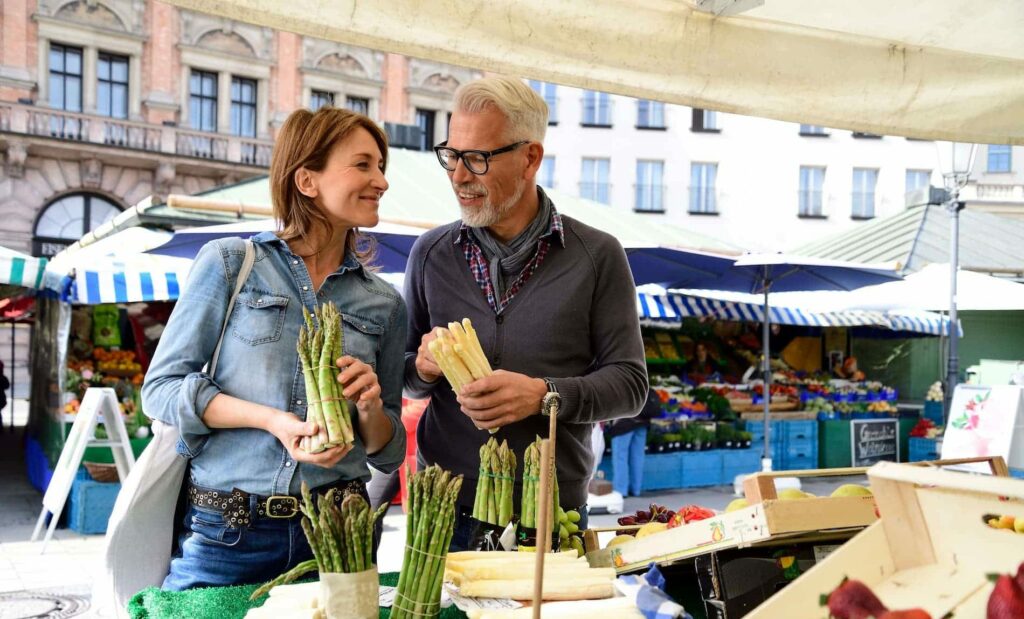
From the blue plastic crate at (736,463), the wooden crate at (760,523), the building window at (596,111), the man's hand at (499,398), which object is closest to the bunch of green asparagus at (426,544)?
the man's hand at (499,398)

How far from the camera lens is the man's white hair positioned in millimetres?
2342

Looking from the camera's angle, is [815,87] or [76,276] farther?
[76,276]

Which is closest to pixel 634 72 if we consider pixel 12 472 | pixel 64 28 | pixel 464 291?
pixel 464 291

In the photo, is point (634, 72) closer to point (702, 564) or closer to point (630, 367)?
point (630, 367)

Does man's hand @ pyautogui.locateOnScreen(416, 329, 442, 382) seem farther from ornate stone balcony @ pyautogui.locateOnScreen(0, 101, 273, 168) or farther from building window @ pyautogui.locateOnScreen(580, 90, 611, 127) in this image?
building window @ pyautogui.locateOnScreen(580, 90, 611, 127)

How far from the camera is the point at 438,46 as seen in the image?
93.4 inches

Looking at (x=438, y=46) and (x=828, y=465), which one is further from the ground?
(x=438, y=46)

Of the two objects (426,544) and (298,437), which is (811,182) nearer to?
(298,437)

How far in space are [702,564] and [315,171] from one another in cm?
127

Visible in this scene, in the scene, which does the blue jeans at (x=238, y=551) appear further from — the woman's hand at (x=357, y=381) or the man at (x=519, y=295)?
the man at (x=519, y=295)

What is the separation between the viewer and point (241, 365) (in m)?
2.05

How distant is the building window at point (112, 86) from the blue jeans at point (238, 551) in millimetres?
26139

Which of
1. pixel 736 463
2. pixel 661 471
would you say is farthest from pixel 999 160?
pixel 661 471

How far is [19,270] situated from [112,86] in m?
18.8
